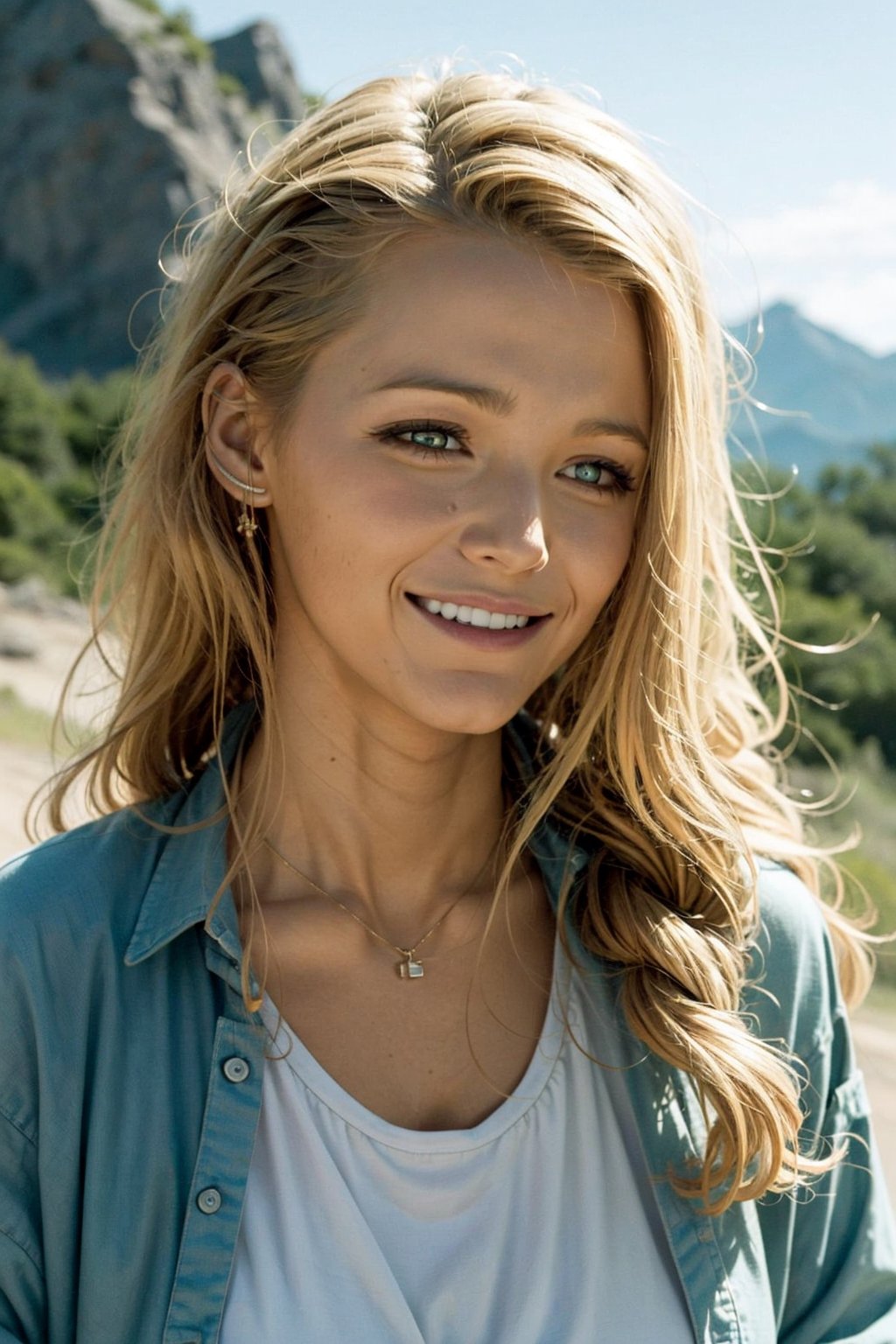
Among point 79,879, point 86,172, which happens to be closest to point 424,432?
point 79,879

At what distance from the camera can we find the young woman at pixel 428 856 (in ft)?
5.75

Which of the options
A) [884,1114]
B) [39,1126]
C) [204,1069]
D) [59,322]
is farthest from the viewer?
[59,322]

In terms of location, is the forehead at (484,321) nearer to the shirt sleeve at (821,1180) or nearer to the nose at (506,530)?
the nose at (506,530)

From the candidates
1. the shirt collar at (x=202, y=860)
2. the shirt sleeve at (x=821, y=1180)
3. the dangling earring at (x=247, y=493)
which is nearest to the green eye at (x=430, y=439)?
the dangling earring at (x=247, y=493)

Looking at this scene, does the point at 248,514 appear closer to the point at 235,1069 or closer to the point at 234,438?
the point at 234,438

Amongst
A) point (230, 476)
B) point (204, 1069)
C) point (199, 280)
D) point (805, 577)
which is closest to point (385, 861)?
point (204, 1069)

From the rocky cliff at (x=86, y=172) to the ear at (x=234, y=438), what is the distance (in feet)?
135

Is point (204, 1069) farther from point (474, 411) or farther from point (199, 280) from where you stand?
point (199, 280)

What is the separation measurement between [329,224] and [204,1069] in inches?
43.4

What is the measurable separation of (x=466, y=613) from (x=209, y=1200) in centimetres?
76

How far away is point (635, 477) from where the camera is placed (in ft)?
6.68

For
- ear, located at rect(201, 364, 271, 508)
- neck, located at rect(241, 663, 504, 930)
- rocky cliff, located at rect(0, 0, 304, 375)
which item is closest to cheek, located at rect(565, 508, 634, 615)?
neck, located at rect(241, 663, 504, 930)

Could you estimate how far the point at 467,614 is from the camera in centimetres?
189

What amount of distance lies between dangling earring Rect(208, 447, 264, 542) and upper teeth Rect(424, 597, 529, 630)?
0.33m
